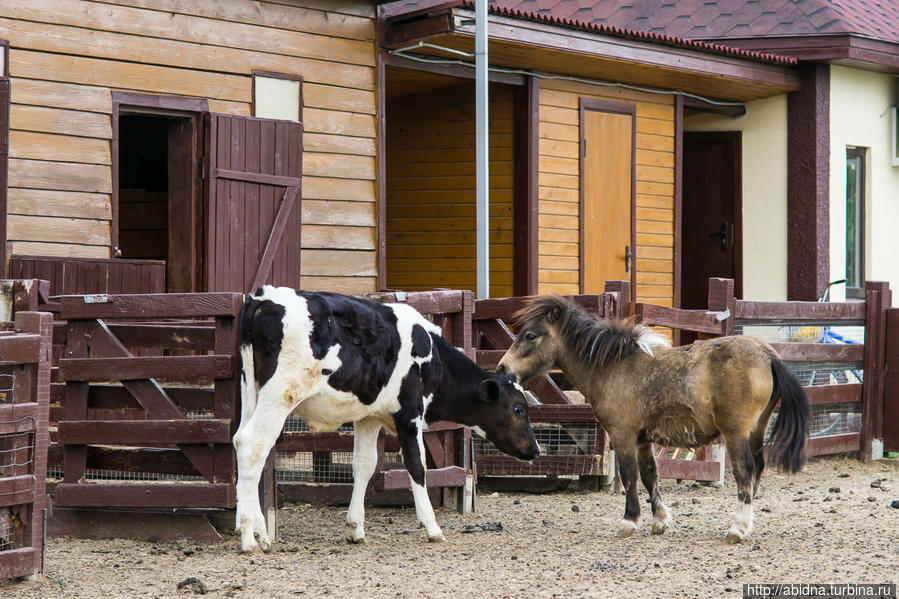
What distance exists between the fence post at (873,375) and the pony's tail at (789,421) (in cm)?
468

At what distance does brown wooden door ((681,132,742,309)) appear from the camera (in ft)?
51.8

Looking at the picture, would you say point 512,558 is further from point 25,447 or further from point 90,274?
point 90,274

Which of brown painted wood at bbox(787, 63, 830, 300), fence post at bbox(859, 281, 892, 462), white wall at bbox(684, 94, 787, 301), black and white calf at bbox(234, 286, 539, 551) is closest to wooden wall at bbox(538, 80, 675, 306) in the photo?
white wall at bbox(684, 94, 787, 301)

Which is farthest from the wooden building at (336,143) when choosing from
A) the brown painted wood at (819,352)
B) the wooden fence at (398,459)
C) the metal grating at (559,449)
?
the brown painted wood at (819,352)

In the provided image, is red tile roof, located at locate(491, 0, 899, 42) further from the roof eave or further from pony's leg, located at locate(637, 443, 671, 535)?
→ pony's leg, located at locate(637, 443, 671, 535)

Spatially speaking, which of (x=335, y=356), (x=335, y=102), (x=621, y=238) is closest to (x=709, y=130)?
(x=621, y=238)

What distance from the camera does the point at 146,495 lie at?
22.5 ft

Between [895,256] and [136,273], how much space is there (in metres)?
10.8

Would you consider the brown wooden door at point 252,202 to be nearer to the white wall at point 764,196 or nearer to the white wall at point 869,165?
the white wall at point 764,196

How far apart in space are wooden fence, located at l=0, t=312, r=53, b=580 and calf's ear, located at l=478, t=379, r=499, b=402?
2.71 meters

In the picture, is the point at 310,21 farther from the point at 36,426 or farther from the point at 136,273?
the point at 36,426

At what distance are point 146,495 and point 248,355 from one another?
3.61 ft

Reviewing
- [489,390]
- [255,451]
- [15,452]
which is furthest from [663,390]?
[15,452]

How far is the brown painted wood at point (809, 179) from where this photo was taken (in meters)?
14.8
